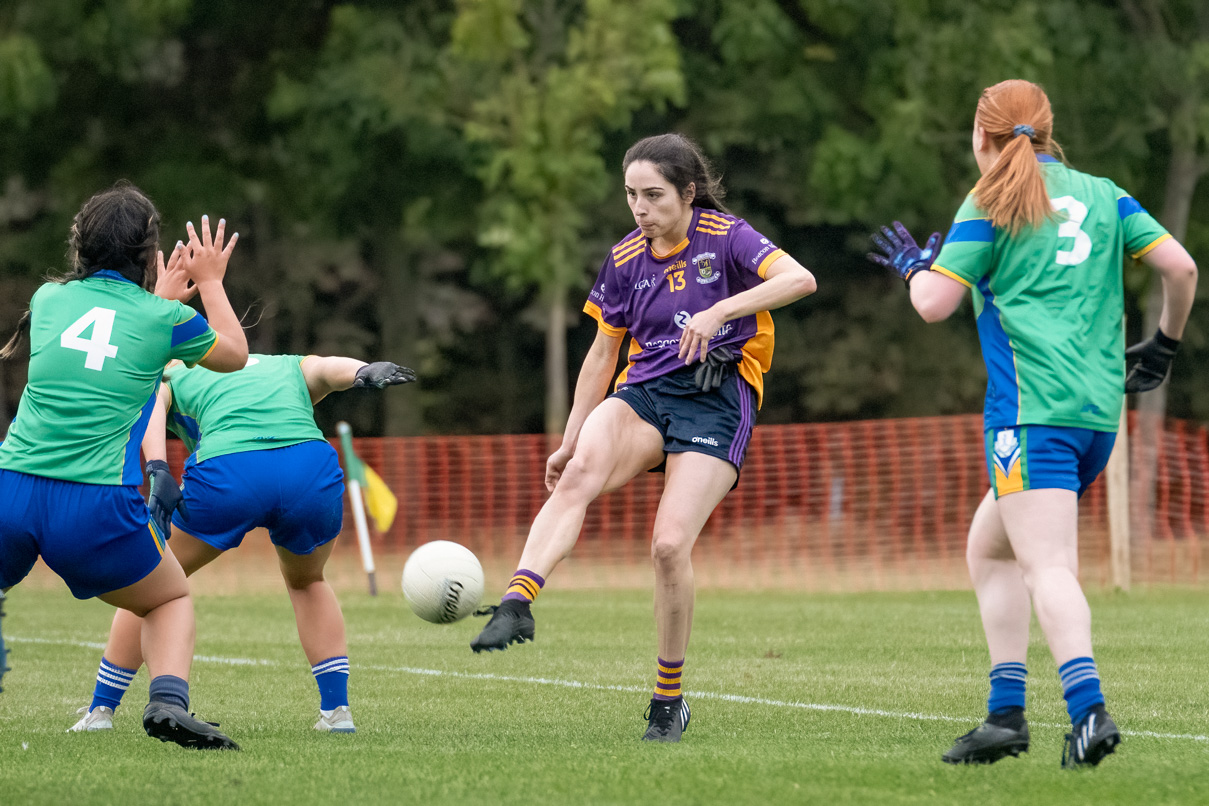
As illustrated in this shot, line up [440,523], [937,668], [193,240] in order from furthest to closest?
1. [440,523]
2. [937,668]
3. [193,240]

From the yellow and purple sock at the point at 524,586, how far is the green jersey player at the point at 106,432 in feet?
3.49

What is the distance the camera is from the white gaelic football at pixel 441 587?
18.3 ft

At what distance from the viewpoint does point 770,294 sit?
5457 millimetres

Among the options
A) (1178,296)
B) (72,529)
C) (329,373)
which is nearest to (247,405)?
(329,373)

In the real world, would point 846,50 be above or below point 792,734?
above

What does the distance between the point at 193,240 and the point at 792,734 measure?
2.79 m

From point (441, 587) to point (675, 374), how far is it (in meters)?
1.17

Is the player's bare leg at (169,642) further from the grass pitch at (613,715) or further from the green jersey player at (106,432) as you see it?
the grass pitch at (613,715)

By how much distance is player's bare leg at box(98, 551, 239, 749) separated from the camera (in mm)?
4910

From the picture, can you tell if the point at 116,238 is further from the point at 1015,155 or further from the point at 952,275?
the point at 1015,155

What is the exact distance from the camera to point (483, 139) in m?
21.5

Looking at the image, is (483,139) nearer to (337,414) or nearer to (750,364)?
(337,414)

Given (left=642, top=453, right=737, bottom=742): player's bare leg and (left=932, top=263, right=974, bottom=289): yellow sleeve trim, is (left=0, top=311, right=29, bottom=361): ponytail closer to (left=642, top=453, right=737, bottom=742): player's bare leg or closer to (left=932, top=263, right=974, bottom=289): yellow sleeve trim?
(left=642, top=453, right=737, bottom=742): player's bare leg

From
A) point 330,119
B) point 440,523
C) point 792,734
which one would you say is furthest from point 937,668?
point 330,119
